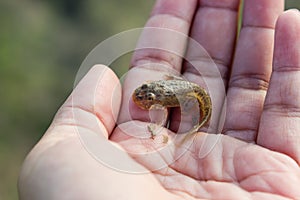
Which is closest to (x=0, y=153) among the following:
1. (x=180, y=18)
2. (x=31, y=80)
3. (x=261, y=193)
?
(x=31, y=80)

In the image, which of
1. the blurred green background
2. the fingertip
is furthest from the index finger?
the blurred green background

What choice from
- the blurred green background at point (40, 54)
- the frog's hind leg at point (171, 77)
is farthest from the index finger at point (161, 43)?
the blurred green background at point (40, 54)

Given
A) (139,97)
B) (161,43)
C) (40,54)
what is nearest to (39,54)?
(40,54)

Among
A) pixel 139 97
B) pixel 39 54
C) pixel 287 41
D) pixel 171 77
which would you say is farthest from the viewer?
pixel 39 54

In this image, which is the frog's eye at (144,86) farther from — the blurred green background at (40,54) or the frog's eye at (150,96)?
the blurred green background at (40,54)

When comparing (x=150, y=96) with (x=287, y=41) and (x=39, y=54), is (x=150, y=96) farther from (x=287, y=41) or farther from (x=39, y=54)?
(x=39, y=54)

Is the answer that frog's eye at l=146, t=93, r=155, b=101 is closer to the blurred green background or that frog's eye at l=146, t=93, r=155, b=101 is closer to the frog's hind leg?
the frog's hind leg

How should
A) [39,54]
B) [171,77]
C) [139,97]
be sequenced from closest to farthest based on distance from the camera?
1. [139,97]
2. [171,77]
3. [39,54]
